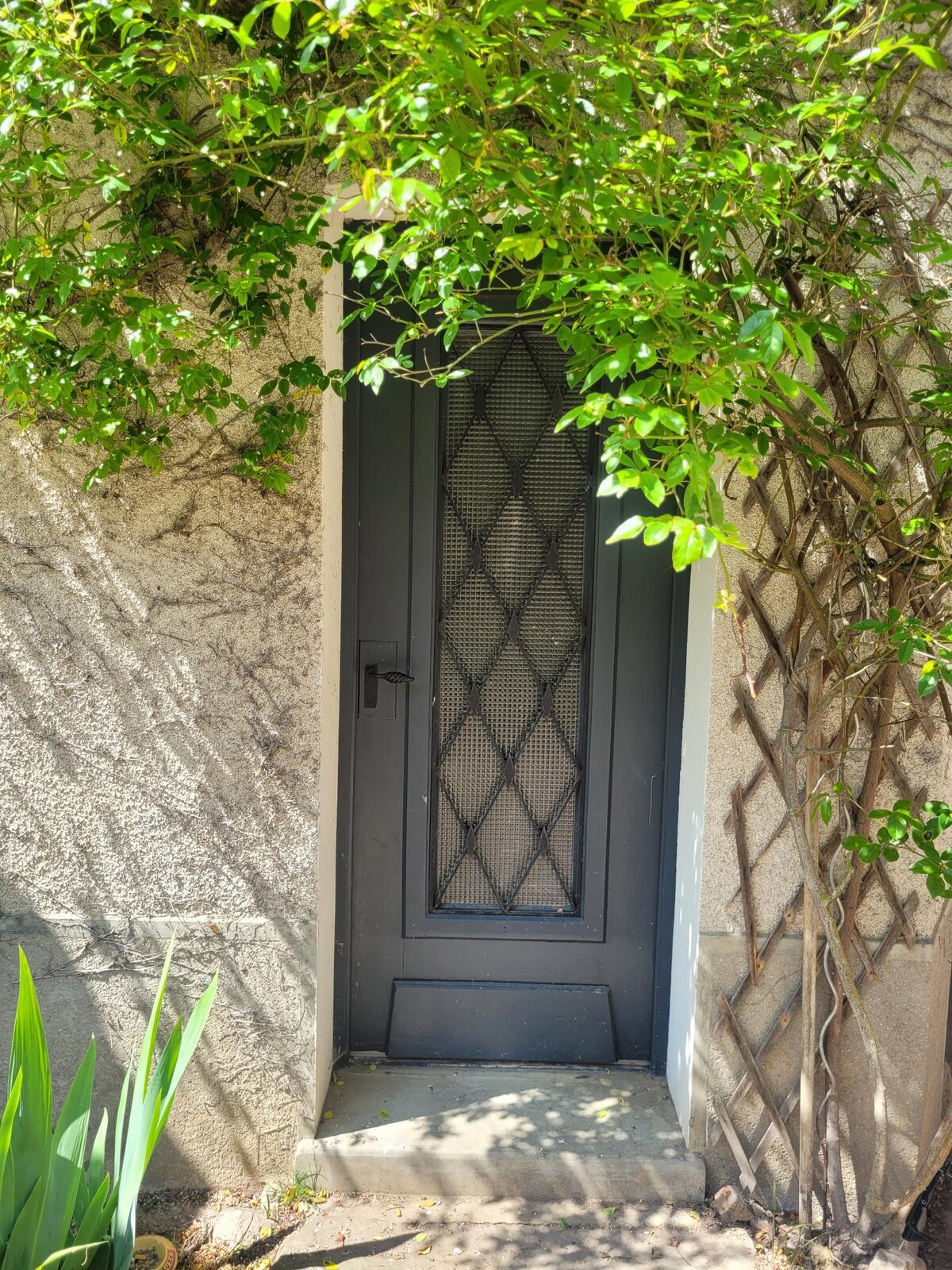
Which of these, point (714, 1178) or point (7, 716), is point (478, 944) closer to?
point (714, 1178)

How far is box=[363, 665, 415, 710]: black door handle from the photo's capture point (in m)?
2.68

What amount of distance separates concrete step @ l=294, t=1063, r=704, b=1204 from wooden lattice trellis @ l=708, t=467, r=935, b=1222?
174 millimetres

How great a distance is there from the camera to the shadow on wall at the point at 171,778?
2363 mm

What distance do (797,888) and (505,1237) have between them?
108 centimetres

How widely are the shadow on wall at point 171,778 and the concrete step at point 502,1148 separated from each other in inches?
6.1

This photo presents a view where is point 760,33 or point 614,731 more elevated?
point 760,33

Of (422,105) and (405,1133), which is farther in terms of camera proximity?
(405,1133)

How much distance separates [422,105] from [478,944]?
2154mm

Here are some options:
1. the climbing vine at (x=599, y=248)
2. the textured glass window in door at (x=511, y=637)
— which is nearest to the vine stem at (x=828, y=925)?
the climbing vine at (x=599, y=248)

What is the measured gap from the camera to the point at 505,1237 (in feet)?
7.70

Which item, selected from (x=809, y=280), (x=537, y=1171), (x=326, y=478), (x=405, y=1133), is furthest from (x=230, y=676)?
(x=809, y=280)

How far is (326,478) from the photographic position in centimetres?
239

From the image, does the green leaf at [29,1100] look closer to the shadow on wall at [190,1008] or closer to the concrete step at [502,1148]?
the shadow on wall at [190,1008]

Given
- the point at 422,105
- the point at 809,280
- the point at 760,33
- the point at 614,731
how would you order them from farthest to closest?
the point at 614,731 < the point at 809,280 < the point at 760,33 < the point at 422,105
